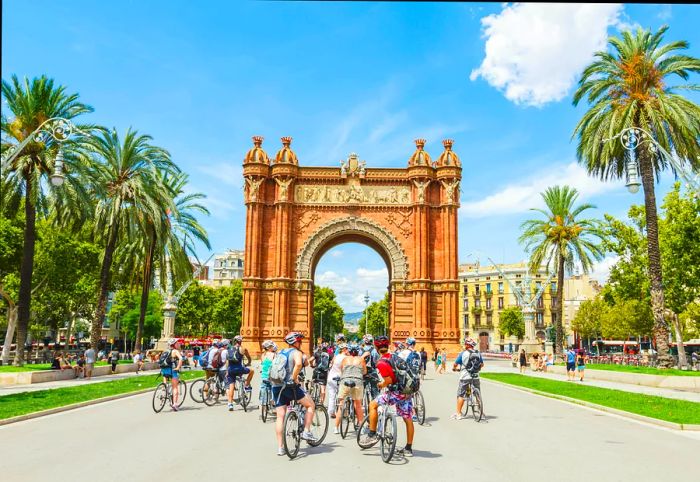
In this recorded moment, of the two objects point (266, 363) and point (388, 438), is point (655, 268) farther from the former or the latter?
point (388, 438)

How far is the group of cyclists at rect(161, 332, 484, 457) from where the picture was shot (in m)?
8.93

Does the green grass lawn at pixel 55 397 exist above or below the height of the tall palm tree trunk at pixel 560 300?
below

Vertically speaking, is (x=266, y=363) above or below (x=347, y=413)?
above

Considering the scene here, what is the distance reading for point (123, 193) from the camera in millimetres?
29312

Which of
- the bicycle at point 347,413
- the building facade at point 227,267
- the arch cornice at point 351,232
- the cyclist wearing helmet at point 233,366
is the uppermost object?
the building facade at point 227,267

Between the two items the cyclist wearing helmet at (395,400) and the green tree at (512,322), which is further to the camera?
the green tree at (512,322)

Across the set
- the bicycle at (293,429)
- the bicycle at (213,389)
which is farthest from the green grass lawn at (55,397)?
the bicycle at (293,429)

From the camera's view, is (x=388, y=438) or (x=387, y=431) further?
(x=387, y=431)

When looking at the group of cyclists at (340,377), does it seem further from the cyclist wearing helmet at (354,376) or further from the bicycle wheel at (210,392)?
the bicycle wheel at (210,392)

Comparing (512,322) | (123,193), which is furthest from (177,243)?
(512,322)

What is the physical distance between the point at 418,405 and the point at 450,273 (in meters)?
32.3

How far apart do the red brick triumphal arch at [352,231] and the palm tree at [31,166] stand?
67.5 feet

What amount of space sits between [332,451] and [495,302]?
9369 centimetres

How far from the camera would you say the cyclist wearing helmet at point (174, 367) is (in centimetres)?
1458
